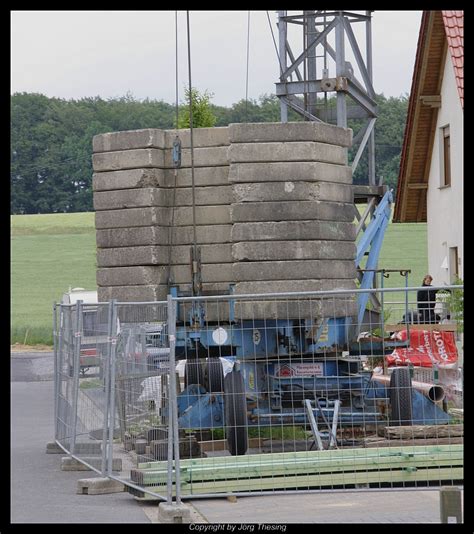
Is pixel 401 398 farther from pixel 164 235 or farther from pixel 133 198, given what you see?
pixel 133 198

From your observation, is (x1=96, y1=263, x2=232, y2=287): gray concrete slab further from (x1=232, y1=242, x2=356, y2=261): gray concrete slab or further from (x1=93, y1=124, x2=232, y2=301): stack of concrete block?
(x1=232, y1=242, x2=356, y2=261): gray concrete slab

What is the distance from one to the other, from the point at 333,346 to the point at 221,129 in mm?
2945

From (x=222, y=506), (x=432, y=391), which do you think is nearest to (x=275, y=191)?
(x=432, y=391)

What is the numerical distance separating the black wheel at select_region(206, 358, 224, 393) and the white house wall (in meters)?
14.2

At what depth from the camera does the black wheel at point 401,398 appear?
12.8 meters

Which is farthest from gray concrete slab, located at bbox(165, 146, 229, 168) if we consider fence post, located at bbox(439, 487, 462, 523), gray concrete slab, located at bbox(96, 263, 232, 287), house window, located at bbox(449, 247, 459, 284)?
house window, located at bbox(449, 247, 459, 284)

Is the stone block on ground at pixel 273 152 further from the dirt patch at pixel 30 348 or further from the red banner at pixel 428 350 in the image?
the dirt patch at pixel 30 348

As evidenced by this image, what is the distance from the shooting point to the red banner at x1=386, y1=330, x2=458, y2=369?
13.9 metres

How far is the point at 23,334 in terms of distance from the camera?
1778 inches

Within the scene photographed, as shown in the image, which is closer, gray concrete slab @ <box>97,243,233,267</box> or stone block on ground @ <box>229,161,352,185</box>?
stone block on ground @ <box>229,161,352,185</box>

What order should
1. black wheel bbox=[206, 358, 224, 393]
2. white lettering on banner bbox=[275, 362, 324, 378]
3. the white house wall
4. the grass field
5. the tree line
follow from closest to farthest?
white lettering on banner bbox=[275, 362, 324, 378]
black wheel bbox=[206, 358, 224, 393]
the white house wall
the grass field
the tree line

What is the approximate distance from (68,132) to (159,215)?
A: 8084cm

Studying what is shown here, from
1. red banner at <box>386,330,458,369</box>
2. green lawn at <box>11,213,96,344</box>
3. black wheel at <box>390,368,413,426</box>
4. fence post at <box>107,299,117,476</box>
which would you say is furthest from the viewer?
green lawn at <box>11,213,96,344</box>
